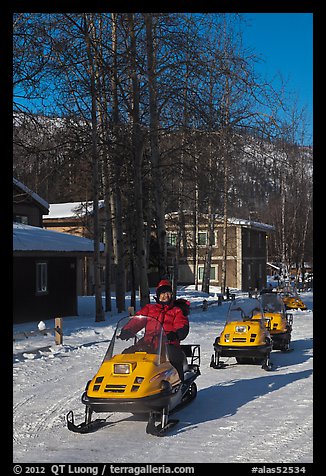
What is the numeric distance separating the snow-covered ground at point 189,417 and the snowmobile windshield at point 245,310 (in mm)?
1026

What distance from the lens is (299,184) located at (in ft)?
143

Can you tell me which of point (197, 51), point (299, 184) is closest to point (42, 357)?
point (197, 51)

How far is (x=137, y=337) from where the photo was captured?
8578mm

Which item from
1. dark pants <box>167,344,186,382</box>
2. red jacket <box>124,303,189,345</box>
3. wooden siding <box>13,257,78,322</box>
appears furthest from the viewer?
wooden siding <box>13,257,78,322</box>

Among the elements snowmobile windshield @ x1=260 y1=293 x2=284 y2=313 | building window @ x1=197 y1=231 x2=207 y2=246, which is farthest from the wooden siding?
building window @ x1=197 y1=231 x2=207 y2=246

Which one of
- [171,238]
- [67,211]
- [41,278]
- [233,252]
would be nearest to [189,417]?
[41,278]

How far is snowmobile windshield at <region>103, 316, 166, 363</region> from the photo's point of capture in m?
8.47

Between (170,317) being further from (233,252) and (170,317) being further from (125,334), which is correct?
(233,252)

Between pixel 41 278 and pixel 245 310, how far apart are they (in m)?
11.4

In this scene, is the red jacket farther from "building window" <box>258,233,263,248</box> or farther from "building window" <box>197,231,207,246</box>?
"building window" <box>258,233,263,248</box>

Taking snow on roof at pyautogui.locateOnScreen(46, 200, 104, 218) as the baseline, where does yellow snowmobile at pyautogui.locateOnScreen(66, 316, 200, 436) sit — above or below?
below
